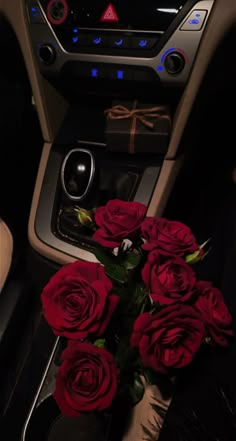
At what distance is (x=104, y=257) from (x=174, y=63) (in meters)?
0.46

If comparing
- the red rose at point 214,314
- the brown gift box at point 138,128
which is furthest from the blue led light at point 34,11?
the red rose at point 214,314

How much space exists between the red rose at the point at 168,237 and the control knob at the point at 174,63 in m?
0.43

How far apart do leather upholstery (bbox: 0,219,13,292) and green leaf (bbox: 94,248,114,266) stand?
0.36 metres

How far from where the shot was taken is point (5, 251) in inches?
34.4

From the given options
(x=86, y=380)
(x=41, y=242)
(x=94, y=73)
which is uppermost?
(x=94, y=73)

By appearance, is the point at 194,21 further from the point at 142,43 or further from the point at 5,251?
the point at 5,251

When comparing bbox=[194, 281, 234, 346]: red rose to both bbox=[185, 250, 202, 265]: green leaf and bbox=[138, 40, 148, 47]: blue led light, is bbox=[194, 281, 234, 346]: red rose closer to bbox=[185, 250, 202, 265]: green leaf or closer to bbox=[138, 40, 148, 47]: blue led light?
bbox=[185, 250, 202, 265]: green leaf

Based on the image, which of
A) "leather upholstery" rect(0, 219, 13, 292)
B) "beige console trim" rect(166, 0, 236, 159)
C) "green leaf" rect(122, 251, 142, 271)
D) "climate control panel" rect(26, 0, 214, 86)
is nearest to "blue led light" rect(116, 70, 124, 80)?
"climate control panel" rect(26, 0, 214, 86)

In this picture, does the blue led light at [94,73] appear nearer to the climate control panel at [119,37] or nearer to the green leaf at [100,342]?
the climate control panel at [119,37]

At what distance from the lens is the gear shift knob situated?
982mm

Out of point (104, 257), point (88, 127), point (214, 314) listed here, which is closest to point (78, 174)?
point (88, 127)

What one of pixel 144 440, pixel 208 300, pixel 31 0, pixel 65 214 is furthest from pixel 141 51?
pixel 144 440

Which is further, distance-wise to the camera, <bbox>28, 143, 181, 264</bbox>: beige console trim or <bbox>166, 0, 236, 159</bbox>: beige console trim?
<bbox>28, 143, 181, 264</bbox>: beige console trim

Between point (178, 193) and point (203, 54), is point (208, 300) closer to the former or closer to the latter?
point (203, 54)
